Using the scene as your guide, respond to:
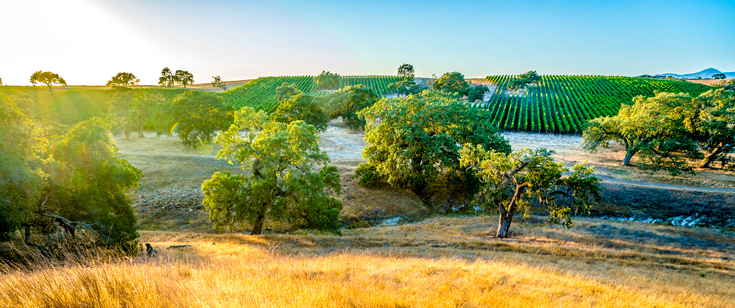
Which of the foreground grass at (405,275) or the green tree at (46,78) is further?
the green tree at (46,78)

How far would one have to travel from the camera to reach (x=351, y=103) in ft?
178

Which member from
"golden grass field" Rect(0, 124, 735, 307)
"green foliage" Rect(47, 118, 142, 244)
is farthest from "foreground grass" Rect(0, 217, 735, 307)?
"green foliage" Rect(47, 118, 142, 244)

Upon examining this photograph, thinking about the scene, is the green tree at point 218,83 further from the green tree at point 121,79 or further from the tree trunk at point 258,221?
the tree trunk at point 258,221

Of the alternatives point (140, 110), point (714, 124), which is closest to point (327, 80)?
point (140, 110)

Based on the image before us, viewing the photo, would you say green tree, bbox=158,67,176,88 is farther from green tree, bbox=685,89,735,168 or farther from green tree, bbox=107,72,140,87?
green tree, bbox=685,89,735,168

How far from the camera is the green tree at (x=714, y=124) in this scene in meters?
28.1

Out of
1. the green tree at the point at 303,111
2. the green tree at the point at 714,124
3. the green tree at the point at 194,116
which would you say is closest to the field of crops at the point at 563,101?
the green tree at the point at 714,124

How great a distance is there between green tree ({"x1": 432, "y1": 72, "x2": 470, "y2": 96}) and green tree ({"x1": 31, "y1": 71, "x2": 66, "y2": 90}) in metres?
94.3

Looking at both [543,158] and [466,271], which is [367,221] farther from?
[466,271]

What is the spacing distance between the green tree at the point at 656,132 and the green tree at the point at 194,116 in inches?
1680

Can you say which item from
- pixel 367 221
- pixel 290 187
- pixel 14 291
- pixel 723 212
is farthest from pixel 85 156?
pixel 723 212

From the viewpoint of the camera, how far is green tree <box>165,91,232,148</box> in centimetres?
3638

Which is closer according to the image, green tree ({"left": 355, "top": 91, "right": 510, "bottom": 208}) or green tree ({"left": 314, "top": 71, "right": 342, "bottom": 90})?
green tree ({"left": 355, "top": 91, "right": 510, "bottom": 208})

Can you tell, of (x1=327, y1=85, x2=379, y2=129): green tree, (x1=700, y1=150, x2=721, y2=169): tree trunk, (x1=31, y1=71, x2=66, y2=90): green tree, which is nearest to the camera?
(x1=700, y1=150, x2=721, y2=169): tree trunk
